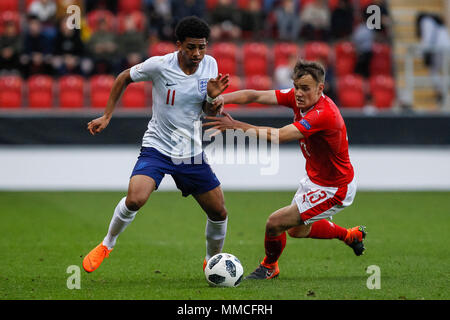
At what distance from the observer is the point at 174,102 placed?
261 inches

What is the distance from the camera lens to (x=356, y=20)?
60.0 ft

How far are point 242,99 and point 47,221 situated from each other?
484 cm

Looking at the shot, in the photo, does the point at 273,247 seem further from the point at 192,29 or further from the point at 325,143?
the point at 192,29

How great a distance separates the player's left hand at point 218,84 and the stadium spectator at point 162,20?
424 inches

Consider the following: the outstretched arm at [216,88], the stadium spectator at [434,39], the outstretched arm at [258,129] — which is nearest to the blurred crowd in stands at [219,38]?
the stadium spectator at [434,39]

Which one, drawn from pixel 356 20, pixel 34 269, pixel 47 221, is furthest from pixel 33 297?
pixel 356 20

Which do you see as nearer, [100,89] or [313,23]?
[100,89]

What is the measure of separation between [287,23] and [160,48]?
3305 millimetres

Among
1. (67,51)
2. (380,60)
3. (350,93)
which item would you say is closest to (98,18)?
(67,51)

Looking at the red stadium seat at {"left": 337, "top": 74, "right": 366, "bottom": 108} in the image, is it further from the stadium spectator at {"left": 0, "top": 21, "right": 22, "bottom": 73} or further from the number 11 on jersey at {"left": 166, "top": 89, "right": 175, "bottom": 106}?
the number 11 on jersey at {"left": 166, "top": 89, "right": 175, "bottom": 106}

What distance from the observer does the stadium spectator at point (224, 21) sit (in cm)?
1717

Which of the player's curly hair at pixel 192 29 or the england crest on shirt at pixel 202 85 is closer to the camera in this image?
the player's curly hair at pixel 192 29

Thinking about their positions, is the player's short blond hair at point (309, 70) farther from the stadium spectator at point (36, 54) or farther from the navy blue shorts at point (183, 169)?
the stadium spectator at point (36, 54)

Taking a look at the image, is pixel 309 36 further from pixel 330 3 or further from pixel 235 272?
pixel 235 272
